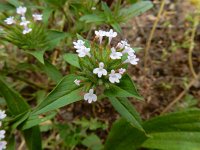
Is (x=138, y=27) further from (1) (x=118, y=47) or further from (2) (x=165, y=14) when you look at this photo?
(1) (x=118, y=47)

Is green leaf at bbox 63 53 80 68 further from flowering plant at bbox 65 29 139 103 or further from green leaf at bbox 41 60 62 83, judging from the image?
green leaf at bbox 41 60 62 83

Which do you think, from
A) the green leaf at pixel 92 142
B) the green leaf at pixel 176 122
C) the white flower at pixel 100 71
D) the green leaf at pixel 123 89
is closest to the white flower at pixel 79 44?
the white flower at pixel 100 71

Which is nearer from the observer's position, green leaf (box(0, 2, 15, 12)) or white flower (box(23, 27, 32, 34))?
white flower (box(23, 27, 32, 34))

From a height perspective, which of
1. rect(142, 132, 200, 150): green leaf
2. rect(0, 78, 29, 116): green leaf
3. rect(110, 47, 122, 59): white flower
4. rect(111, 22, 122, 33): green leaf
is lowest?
rect(142, 132, 200, 150): green leaf

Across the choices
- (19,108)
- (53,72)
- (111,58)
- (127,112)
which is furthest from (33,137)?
(111,58)

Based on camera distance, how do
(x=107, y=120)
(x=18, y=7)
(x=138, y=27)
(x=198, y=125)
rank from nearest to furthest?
(x=198, y=125) < (x=18, y=7) < (x=107, y=120) < (x=138, y=27)

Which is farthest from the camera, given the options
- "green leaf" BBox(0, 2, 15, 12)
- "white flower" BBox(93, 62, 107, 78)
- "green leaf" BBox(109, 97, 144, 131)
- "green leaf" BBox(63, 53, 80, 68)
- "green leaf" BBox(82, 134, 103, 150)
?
"green leaf" BBox(82, 134, 103, 150)

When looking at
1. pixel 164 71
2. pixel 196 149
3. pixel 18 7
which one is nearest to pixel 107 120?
pixel 164 71

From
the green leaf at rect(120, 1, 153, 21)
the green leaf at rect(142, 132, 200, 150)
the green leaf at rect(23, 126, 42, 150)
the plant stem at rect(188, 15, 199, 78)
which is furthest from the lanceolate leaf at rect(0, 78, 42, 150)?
the plant stem at rect(188, 15, 199, 78)
